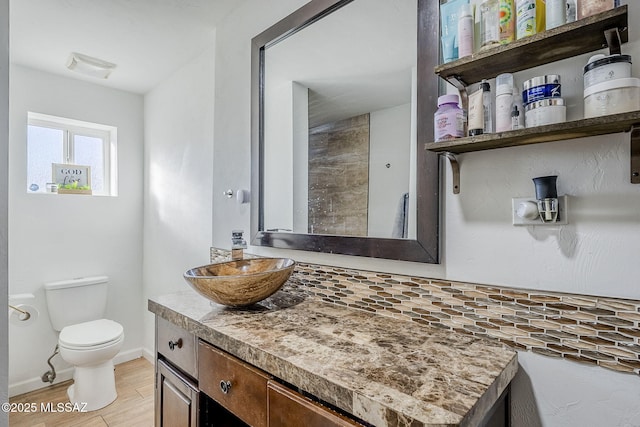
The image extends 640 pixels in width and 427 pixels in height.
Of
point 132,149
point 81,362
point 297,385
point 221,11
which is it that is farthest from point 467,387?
point 132,149

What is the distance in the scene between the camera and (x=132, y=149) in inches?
117

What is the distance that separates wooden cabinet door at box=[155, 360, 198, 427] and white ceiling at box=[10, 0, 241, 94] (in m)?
1.81

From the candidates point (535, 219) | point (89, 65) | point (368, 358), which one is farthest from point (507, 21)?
point (89, 65)

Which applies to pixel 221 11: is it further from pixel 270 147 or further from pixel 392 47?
pixel 392 47

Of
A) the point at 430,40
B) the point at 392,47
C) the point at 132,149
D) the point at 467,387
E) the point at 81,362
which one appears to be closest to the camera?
the point at 467,387

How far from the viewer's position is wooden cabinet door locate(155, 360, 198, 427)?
1.13m

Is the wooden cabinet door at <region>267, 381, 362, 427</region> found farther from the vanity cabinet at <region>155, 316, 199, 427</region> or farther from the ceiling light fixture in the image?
the ceiling light fixture

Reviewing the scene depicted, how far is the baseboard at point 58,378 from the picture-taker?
2342 millimetres

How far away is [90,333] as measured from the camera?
7.43ft

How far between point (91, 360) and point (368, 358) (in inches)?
84.9

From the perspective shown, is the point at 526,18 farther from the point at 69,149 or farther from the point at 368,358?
the point at 69,149

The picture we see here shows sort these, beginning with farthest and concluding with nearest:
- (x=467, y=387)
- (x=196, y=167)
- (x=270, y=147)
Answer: (x=196, y=167) → (x=270, y=147) → (x=467, y=387)

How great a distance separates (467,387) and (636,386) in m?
0.41

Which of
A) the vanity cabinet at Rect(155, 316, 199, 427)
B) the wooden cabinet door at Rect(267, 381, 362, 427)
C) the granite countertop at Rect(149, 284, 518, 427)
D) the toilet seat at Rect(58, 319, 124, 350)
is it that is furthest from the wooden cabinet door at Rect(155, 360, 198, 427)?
the toilet seat at Rect(58, 319, 124, 350)
